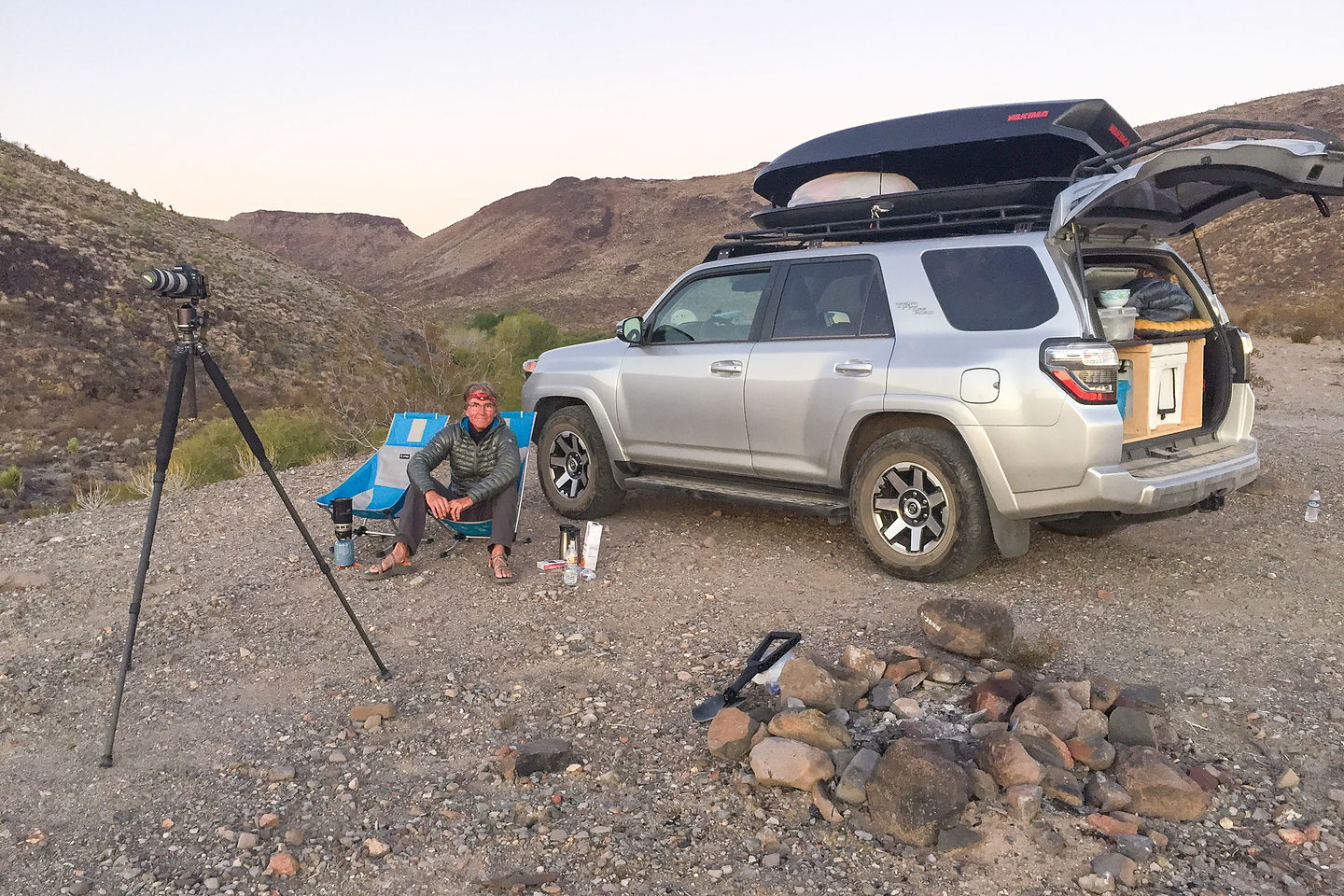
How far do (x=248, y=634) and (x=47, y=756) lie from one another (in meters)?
1.39

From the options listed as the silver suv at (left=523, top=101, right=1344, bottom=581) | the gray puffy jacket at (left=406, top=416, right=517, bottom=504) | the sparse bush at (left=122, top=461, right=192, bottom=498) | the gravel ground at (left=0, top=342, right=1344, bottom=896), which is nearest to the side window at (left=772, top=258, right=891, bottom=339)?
the silver suv at (left=523, top=101, right=1344, bottom=581)

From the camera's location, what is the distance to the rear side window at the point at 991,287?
5094 millimetres

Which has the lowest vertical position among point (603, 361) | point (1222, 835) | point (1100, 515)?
point (1222, 835)

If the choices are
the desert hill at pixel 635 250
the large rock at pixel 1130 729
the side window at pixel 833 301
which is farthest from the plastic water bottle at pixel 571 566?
the desert hill at pixel 635 250

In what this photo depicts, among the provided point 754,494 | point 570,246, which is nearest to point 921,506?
point 754,494

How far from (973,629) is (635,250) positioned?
79.1 m

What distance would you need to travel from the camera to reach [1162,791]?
10.5ft

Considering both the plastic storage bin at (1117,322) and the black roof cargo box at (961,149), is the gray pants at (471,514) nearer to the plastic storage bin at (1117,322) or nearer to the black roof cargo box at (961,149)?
the black roof cargo box at (961,149)

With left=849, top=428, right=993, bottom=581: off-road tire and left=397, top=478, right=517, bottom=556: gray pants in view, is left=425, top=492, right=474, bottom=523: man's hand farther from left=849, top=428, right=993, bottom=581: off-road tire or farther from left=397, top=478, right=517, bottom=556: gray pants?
left=849, top=428, right=993, bottom=581: off-road tire

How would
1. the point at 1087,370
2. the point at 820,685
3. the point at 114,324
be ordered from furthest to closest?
the point at 114,324 < the point at 1087,370 < the point at 820,685

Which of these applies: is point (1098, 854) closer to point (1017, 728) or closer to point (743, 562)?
point (1017, 728)

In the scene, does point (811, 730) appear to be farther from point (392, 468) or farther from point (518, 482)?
point (392, 468)

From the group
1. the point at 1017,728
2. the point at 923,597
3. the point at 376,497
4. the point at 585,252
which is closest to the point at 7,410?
the point at 376,497

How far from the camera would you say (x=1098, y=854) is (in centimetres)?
299
